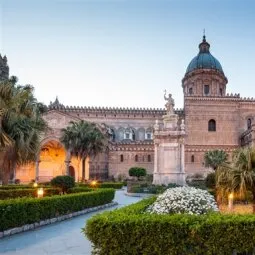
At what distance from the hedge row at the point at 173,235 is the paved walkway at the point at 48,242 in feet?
6.77

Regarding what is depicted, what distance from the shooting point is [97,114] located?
5875cm

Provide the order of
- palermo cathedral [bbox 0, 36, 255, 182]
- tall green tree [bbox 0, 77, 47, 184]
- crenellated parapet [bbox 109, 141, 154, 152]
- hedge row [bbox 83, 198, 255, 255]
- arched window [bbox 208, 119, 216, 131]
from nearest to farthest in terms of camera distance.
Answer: hedge row [bbox 83, 198, 255, 255]
tall green tree [bbox 0, 77, 47, 184]
palermo cathedral [bbox 0, 36, 255, 182]
crenellated parapet [bbox 109, 141, 154, 152]
arched window [bbox 208, 119, 216, 131]

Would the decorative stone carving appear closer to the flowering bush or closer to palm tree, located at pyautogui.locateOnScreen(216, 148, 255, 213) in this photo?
palm tree, located at pyautogui.locateOnScreen(216, 148, 255, 213)

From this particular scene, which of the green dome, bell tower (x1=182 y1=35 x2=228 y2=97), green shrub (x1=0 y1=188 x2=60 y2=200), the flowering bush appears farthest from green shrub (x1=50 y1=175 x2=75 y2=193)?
the green dome

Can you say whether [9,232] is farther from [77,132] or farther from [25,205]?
[77,132]

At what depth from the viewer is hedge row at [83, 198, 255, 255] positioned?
688 cm

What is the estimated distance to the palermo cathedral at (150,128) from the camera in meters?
51.7

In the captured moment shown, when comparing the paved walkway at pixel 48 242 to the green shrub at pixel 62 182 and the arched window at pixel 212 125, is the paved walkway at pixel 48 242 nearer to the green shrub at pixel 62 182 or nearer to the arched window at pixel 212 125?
the green shrub at pixel 62 182

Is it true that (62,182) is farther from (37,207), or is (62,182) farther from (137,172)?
(137,172)

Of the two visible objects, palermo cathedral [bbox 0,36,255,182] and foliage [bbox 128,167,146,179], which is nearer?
foliage [bbox 128,167,146,179]

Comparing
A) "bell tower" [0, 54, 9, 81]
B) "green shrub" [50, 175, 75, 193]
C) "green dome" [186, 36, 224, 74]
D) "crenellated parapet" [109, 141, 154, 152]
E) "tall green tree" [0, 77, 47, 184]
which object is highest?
"green dome" [186, 36, 224, 74]

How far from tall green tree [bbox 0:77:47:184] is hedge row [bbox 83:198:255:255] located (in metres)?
9.93

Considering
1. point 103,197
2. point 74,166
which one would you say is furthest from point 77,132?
point 103,197

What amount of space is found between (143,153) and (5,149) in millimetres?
38060
